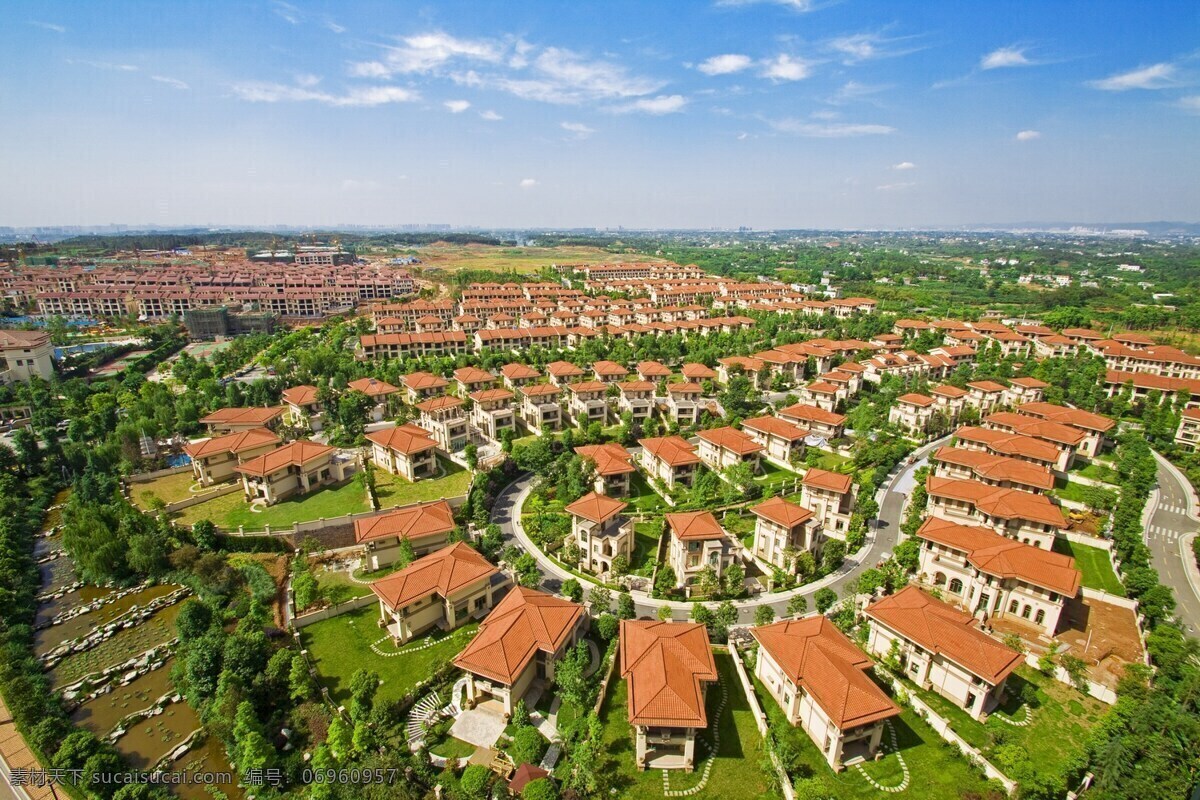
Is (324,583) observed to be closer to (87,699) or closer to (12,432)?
(87,699)

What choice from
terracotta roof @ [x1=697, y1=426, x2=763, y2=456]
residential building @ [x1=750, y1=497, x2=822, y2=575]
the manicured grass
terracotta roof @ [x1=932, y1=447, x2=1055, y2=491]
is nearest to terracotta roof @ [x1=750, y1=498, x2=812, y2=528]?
residential building @ [x1=750, y1=497, x2=822, y2=575]

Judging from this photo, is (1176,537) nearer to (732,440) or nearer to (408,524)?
(732,440)

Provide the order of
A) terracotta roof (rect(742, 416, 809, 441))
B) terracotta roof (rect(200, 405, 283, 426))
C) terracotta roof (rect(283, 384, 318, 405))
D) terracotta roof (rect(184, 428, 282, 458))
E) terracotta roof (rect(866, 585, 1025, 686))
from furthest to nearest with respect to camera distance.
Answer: terracotta roof (rect(283, 384, 318, 405)) < terracotta roof (rect(200, 405, 283, 426)) < terracotta roof (rect(742, 416, 809, 441)) < terracotta roof (rect(184, 428, 282, 458)) < terracotta roof (rect(866, 585, 1025, 686))

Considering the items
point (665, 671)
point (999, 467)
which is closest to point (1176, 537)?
point (999, 467)

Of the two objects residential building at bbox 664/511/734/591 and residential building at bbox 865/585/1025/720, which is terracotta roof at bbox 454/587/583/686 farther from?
residential building at bbox 865/585/1025/720

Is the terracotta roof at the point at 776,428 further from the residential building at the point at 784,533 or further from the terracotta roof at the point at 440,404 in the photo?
the terracotta roof at the point at 440,404

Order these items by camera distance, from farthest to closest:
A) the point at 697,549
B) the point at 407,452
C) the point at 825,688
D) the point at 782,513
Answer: the point at 407,452
the point at 782,513
the point at 697,549
the point at 825,688
